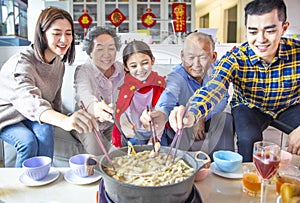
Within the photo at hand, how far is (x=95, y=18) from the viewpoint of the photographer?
15.9ft

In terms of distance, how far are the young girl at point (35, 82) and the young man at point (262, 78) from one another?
80 centimetres

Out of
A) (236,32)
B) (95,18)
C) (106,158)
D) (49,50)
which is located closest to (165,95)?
(106,158)

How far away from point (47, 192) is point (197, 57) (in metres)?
0.66

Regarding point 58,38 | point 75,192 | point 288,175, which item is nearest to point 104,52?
point 75,192

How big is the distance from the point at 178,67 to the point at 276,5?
0.62m

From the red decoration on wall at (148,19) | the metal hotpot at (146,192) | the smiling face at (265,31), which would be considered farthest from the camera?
the red decoration on wall at (148,19)

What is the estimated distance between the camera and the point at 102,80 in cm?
90

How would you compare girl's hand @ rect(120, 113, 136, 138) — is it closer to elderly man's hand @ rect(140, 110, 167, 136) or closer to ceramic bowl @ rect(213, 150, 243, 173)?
elderly man's hand @ rect(140, 110, 167, 136)

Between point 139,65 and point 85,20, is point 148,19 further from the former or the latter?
point 139,65

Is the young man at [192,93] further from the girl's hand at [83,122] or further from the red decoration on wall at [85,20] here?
the red decoration on wall at [85,20]

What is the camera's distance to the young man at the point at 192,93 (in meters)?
0.85

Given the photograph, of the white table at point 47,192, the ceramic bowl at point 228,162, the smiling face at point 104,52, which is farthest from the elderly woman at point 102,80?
the ceramic bowl at point 228,162

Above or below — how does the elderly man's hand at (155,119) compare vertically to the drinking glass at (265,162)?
above

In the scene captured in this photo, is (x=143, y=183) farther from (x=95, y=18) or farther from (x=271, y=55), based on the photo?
(x=95, y=18)
